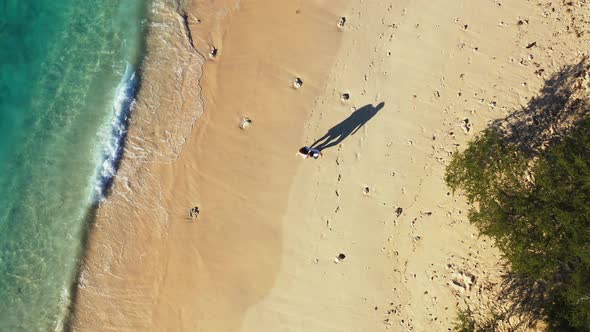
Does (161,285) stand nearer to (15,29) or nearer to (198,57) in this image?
(198,57)

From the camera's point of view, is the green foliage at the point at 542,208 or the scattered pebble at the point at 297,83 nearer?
the green foliage at the point at 542,208

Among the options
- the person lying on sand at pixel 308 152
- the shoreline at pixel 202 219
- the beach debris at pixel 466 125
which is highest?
the beach debris at pixel 466 125

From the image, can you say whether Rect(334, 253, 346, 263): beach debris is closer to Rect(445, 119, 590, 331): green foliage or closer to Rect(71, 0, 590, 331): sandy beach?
Rect(71, 0, 590, 331): sandy beach

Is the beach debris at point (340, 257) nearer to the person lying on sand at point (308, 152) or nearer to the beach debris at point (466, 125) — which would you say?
the person lying on sand at point (308, 152)

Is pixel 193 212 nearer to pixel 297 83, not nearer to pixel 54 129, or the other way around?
pixel 297 83

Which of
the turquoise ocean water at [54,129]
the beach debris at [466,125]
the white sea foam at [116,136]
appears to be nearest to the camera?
the beach debris at [466,125]

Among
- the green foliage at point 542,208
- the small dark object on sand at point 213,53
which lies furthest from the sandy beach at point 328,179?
the green foliage at point 542,208

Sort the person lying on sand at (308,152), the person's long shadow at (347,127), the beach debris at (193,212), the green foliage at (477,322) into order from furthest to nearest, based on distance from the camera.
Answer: the beach debris at (193,212) → the person's long shadow at (347,127) → the person lying on sand at (308,152) → the green foliage at (477,322)
